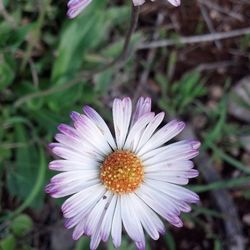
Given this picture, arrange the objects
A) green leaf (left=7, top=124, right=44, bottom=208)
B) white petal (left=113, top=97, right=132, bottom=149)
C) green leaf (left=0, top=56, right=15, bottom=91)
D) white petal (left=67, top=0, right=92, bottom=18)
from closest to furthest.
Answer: white petal (left=67, top=0, right=92, bottom=18), white petal (left=113, top=97, right=132, bottom=149), green leaf (left=0, top=56, right=15, bottom=91), green leaf (left=7, top=124, right=44, bottom=208)

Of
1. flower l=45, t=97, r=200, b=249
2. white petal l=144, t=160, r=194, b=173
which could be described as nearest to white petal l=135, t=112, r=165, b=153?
flower l=45, t=97, r=200, b=249

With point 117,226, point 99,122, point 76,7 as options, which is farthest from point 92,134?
point 76,7

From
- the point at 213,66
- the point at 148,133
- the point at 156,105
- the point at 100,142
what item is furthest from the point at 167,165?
the point at 213,66

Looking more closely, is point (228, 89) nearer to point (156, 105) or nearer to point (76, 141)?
point (156, 105)

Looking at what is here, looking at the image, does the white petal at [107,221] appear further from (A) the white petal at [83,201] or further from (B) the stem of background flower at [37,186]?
(B) the stem of background flower at [37,186]

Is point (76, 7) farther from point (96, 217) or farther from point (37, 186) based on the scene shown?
point (37, 186)

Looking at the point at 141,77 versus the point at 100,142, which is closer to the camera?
the point at 100,142

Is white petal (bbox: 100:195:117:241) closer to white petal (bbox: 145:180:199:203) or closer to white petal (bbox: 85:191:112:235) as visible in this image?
white petal (bbox: 85:191:112:235)
